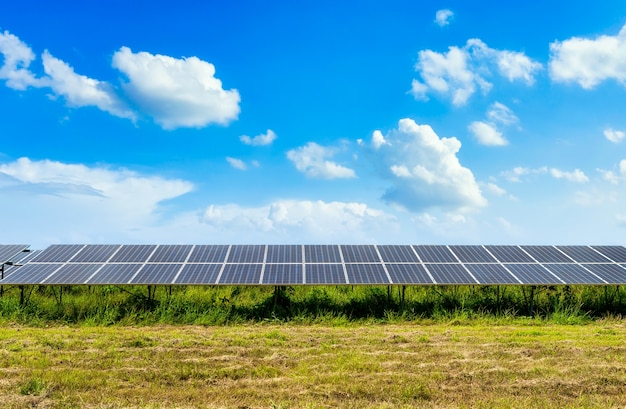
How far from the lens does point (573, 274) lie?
1844cm

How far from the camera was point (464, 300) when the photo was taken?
18.3 m

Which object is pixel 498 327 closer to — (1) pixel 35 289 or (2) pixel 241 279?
(2) pixel 241 279

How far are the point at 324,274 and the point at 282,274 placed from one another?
142cm

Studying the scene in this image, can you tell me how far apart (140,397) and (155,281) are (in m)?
8.50

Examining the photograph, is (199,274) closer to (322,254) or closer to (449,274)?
(322,254)

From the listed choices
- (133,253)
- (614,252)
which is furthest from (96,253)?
(614,252)

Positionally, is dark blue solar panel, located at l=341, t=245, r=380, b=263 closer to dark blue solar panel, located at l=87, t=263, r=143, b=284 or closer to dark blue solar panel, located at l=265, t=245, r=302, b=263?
dark blue solar panel, located at l=265, t=245, r=302, b=263

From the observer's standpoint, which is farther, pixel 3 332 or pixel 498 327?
pixel 498 327

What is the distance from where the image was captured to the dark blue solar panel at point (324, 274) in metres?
17.1

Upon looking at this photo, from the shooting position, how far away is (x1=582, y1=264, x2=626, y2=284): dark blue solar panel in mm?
17897

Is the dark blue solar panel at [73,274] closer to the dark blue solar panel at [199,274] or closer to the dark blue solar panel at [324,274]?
the dark blue solar panel at [199,274]

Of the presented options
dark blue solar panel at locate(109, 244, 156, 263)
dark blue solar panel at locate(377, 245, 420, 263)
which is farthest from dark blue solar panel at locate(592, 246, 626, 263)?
dark blue solar panel at locate(109, 244, 156, 263)

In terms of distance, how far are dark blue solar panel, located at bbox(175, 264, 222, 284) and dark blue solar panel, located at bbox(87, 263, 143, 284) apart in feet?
5.60

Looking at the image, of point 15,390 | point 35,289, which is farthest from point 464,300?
point 35,289
